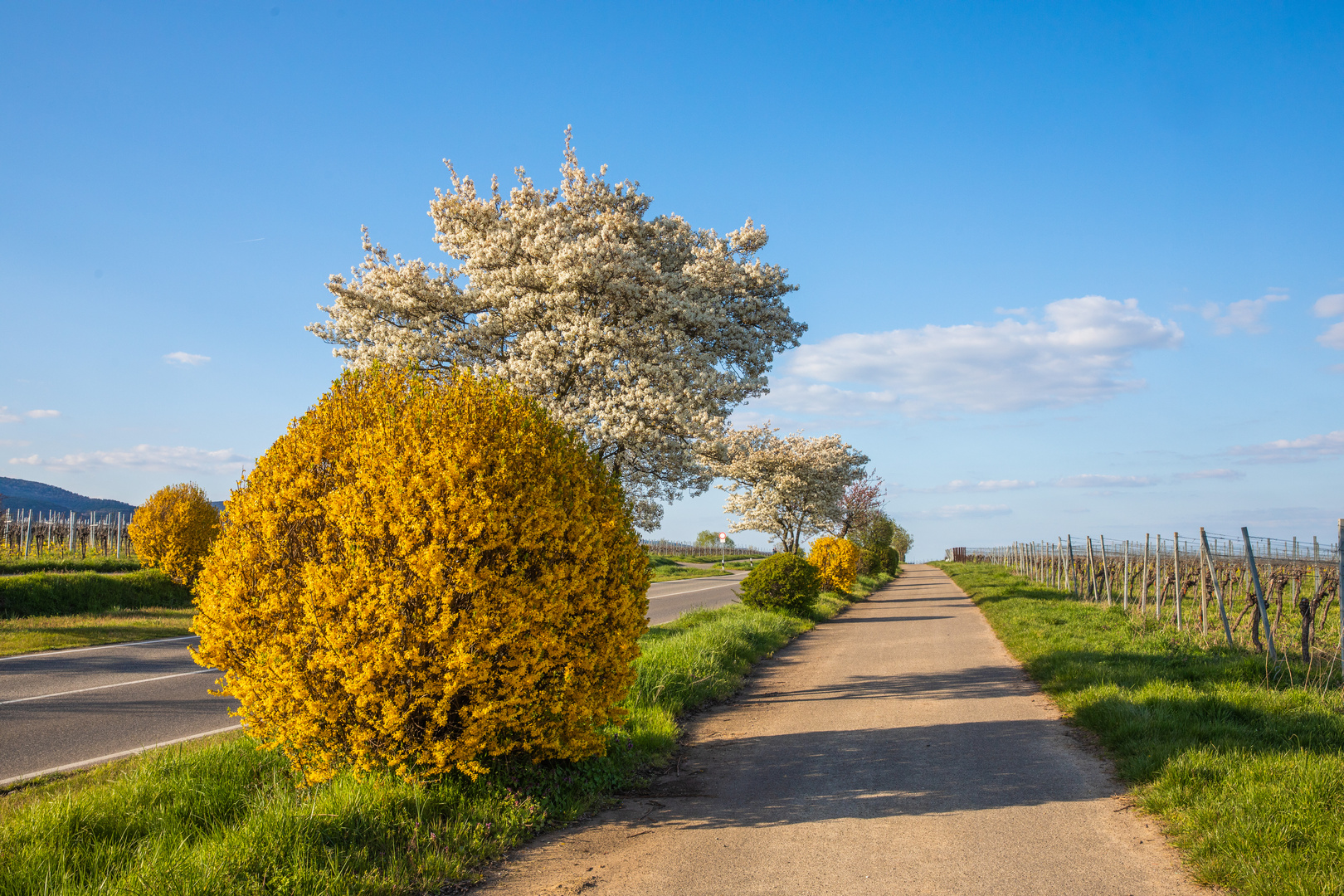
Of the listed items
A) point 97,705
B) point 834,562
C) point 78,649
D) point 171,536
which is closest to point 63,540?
point 171,536

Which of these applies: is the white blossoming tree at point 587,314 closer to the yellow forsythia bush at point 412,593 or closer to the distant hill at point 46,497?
the yellow forsythia bush at point 412,593

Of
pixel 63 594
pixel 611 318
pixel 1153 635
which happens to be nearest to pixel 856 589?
pixel 1153 635

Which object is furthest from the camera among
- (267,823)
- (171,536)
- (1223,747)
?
(171,536)

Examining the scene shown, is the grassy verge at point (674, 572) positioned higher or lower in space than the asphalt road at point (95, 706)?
lower

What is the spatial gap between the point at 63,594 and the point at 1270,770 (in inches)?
885

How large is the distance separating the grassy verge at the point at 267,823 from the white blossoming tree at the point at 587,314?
254 inches

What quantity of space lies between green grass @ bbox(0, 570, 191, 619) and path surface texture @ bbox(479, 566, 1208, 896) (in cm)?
1697

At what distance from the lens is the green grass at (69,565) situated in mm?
26938

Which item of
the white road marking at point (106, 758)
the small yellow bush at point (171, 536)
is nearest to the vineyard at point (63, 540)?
the small yellow bush at point (171, 536)

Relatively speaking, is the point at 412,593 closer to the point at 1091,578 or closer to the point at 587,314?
the point at 587,314

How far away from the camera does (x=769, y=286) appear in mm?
15094

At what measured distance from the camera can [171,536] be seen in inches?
876

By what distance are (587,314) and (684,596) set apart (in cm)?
1947

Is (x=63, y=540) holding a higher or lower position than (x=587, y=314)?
lower
